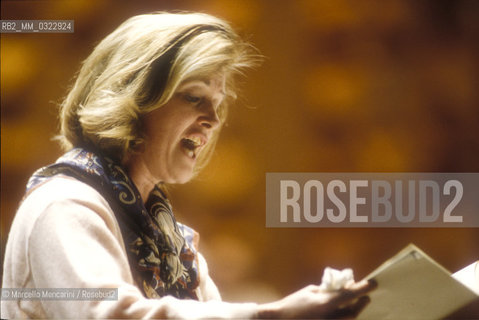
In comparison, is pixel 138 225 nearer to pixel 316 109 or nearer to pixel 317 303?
pixel 317 303

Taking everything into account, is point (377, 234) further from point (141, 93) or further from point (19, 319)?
point (19, 319)

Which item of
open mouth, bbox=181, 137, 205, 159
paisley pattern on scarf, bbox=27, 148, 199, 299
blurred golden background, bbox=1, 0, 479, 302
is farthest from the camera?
blurred golden background, bbox=1, 0, 479, 302

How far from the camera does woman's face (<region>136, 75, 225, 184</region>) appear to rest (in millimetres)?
936

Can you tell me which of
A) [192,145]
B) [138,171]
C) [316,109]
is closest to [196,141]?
[192,145]

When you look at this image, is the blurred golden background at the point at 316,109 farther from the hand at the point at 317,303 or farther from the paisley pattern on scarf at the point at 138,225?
the hand at the point at 317,303

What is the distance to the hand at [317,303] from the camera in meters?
0.72

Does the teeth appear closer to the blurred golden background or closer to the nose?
the nose

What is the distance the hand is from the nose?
0.35m

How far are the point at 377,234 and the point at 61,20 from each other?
749mm

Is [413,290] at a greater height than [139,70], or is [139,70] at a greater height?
[139,70]

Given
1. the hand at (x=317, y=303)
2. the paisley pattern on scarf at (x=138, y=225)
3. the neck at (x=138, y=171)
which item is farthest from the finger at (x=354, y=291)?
the neck at (x=138, y=171)

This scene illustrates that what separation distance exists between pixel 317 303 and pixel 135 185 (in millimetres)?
366

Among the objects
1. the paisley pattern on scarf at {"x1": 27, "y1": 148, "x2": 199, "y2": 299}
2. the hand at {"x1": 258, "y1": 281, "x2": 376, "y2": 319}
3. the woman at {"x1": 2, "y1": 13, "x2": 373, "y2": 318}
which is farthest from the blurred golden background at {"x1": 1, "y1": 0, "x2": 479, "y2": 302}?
the hand at {"x1": 258, "y1": 281, "x2": 376, "y2": 319}

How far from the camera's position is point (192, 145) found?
981 millimetres
